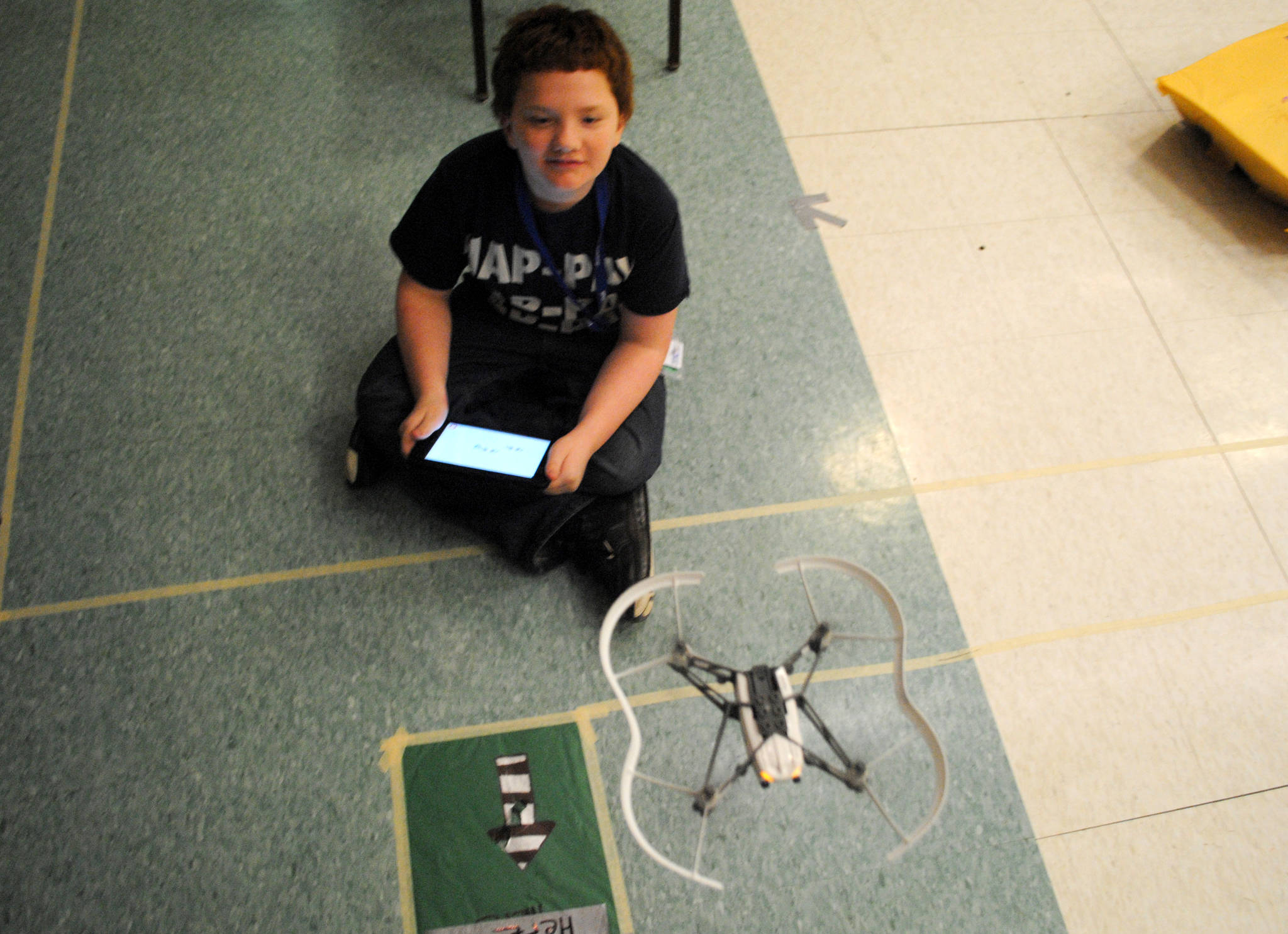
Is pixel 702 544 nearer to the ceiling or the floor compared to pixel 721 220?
nearer to the floor

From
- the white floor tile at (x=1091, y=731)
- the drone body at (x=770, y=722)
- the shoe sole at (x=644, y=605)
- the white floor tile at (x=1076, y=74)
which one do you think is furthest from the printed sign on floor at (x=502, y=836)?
the white floor tile at (x=1076, y=74)

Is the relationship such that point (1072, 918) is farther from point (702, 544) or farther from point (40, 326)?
point (40, 326)

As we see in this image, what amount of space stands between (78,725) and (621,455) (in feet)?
2.74

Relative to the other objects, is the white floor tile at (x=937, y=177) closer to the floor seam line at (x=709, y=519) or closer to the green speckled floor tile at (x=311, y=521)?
the green speckled floor tile at (x=311, y=521)

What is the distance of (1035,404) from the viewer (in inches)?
62.3

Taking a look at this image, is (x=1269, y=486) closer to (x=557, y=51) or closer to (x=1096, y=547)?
(x=1096, y=547)

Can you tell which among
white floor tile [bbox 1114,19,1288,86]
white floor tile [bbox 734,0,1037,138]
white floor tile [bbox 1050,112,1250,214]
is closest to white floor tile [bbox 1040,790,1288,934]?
white floor tile [bbox 1050,112,1250,214]

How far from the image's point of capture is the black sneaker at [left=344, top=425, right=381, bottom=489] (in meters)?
1.35

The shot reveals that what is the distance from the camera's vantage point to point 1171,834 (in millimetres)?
1227

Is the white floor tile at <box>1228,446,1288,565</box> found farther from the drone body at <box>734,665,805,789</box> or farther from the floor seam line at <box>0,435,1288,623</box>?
the drone body at <box>734,665,805,789</box>

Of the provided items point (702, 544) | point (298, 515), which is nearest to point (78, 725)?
point (298, 515)

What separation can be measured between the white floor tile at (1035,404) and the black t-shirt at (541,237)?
0.57m

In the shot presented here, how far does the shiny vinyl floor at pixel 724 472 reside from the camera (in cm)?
119

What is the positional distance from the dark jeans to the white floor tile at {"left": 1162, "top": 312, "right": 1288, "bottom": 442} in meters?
1.01
